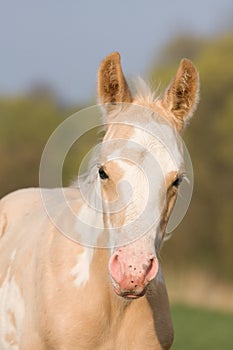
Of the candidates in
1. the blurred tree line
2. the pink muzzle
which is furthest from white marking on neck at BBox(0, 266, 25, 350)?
the blurred tree line

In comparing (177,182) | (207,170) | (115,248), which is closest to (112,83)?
(177,182)

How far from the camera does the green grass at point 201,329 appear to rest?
632 inches

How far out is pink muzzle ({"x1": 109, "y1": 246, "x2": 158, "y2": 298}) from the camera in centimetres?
500

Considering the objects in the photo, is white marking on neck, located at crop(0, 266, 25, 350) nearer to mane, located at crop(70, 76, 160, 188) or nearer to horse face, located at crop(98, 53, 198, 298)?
mane, located at crop(70, 76, 160, 188)

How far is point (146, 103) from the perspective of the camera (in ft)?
19.6

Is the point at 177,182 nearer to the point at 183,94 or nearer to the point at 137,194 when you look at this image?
the point at 137,194

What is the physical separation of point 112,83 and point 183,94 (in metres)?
0.51

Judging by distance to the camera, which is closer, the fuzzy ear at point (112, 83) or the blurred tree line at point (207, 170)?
the fuzzy ear at point (112, 83)

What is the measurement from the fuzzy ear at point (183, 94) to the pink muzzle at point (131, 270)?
4.25ft

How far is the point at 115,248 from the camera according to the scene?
210 inches

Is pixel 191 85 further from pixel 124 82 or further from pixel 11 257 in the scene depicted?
pixel 11 257

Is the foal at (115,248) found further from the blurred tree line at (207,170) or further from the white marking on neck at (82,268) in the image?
the blurred tree line at (207,170)

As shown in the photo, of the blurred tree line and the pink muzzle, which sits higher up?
the pink muzzle

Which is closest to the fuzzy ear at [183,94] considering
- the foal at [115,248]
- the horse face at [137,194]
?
the foal at [115,248]
